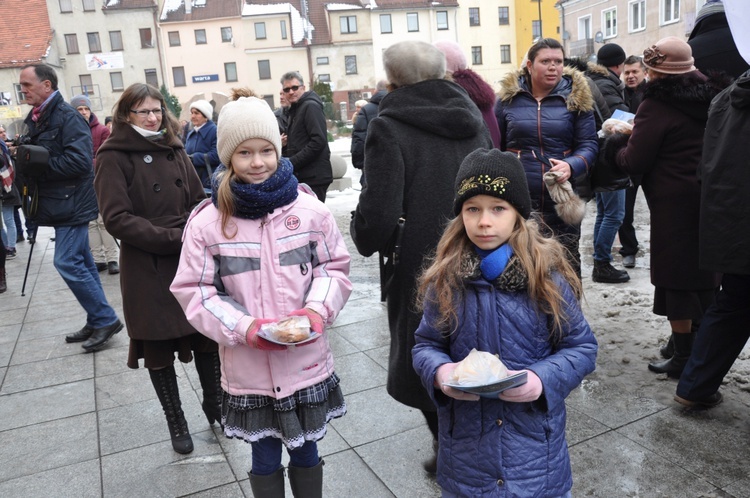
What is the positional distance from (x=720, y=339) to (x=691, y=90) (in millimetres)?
1444

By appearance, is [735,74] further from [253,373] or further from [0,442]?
[0,442]

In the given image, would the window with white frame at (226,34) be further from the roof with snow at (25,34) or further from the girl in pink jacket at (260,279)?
the girl in pink jacket at (260,279)

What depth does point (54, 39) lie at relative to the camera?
53000mm

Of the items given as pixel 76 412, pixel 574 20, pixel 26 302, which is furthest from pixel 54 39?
pixel 76 412

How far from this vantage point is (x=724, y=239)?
11.0 feet

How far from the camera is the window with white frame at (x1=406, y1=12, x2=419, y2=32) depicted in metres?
58.2

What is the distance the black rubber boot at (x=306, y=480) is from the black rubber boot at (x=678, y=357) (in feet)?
8.14

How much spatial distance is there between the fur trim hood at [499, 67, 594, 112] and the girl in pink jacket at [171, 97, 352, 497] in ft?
7.01

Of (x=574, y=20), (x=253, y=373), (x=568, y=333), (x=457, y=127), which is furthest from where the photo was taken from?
(x=574, y=20)

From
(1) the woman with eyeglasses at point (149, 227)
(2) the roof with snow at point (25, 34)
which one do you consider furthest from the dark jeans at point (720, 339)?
(2) the roof with snow at point (25, 34)

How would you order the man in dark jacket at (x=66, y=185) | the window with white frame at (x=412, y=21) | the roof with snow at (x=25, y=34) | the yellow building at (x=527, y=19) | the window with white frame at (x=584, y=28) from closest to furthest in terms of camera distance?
the man in dark jacket at (x=66, y=185) < the window with white frame at (x=584, y=28) < the roof with snow at (x=25, y=34) < the window with white frame at (x=412, y=21) < the yellow building at (x=527, y=19)

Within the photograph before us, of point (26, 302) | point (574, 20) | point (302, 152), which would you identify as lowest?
point (26, 302)

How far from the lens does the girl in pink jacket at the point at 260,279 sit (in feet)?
8.36

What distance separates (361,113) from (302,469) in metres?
4.97
